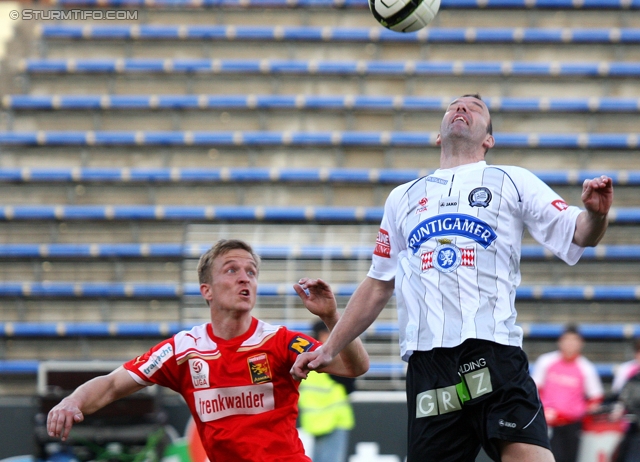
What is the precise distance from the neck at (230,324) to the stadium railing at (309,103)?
773cm

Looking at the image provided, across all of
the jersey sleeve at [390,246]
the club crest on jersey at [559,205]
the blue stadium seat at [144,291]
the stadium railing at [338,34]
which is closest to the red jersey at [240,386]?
the jersey sleeve at [390,246]

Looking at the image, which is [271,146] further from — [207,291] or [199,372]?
[199,372]

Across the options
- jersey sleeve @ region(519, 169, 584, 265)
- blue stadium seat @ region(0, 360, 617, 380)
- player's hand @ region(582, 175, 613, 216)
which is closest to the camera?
player's hand @ region(582, 175, 613, 216)

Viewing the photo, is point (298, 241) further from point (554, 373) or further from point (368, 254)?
point (554, 373)

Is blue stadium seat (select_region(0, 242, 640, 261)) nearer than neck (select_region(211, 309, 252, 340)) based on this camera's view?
No

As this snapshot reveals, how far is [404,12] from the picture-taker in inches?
200

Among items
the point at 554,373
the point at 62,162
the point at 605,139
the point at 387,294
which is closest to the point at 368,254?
the point at 554,373

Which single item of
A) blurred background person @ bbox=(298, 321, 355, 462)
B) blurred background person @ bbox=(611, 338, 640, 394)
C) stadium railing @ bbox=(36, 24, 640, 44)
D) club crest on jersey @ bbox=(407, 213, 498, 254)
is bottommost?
blurred background person @ bbox=(298, 321, 355, 462)

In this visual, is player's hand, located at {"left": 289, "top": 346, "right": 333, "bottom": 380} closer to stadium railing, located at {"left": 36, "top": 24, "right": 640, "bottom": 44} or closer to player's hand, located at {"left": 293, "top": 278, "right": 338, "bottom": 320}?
player's hand, located at {"left": 293, "top": 278, "right": 338, "bottom": 320}

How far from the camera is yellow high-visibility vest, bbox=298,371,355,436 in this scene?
7.64 meters

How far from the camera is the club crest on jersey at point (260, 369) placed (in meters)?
4.15

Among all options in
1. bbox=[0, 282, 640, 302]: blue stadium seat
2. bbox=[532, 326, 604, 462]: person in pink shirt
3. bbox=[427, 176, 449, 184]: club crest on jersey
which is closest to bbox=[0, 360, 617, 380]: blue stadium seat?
bbox=[0, 282, 640, 302]: blue stadium seat

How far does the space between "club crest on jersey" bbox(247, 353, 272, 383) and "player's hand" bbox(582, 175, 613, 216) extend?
65.9 inches

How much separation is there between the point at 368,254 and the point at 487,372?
6.20 meters
